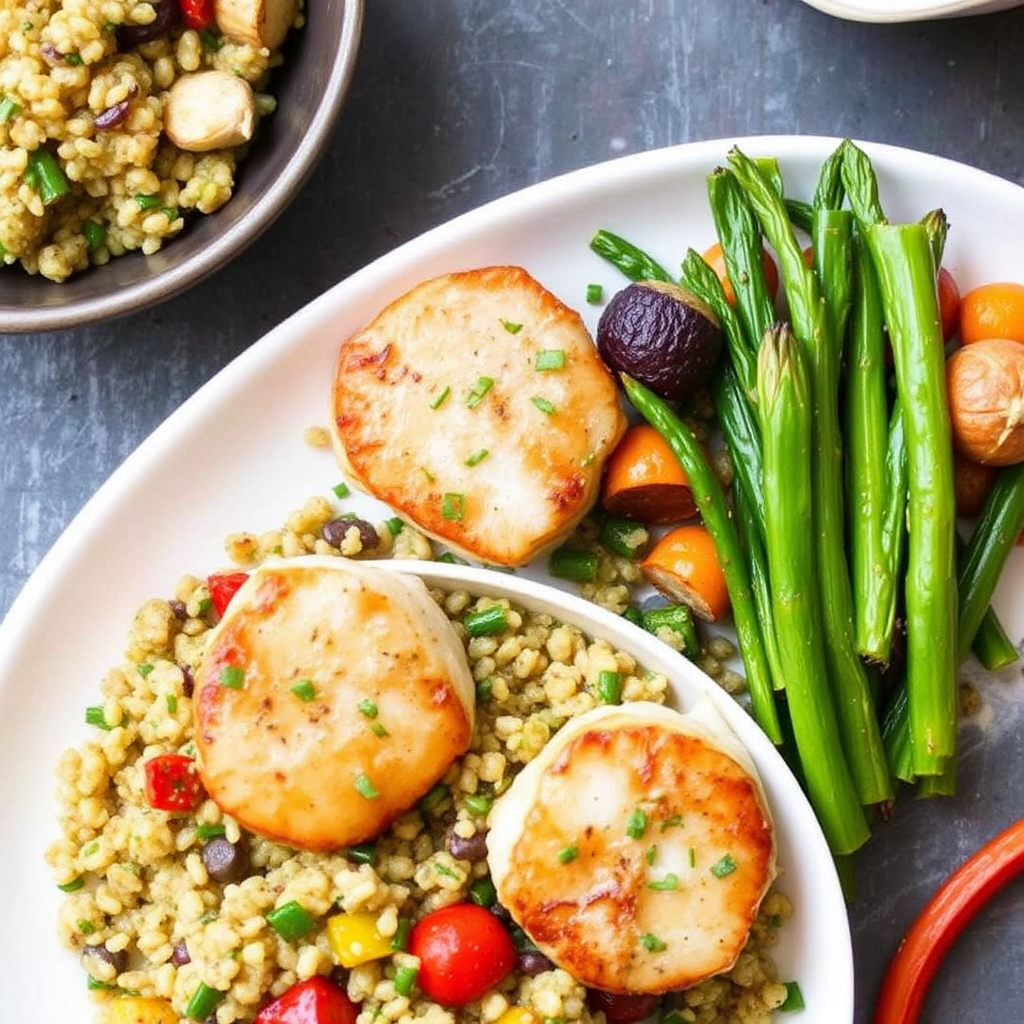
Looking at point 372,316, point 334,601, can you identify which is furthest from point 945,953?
point 372,316

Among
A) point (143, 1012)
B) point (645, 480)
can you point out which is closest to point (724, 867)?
point (645, 480)

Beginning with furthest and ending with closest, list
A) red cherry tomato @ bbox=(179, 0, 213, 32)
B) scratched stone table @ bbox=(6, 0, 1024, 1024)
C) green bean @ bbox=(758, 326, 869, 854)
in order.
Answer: scratched stone table @ bbox=(6, 0, 1024, 1024) → red cherry tomato @ bbox=(179, 0, 213, 32) → green bean @ bbox=(758, 326, 869, 854)

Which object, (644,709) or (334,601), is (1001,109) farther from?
(334,601)

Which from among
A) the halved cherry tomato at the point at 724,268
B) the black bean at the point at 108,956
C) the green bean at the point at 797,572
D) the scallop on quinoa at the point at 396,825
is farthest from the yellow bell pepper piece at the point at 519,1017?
the halved cherry tomato at the point at 724,268

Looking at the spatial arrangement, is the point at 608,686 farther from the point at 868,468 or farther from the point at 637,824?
the point at 868,468

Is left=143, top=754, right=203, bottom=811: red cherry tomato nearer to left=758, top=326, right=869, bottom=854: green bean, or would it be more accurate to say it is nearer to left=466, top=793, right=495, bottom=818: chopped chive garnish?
left=466, top=793, right=495, bottom=818: chopped chive garnish

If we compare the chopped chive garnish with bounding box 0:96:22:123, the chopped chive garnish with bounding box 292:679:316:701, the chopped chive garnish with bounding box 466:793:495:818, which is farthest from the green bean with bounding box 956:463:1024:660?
the chopped chive garnish with bounding box 0:96:22:123
